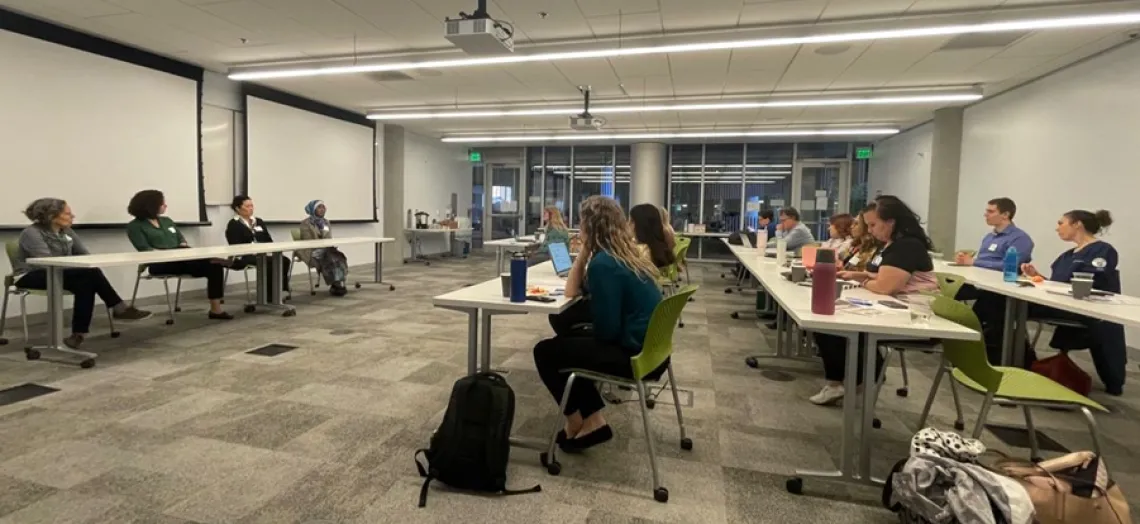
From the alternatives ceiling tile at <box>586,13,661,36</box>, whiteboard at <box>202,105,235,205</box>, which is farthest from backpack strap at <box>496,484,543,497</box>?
whiteboard at <box>202,105,235,205</box>

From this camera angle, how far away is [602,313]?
2.38 metres

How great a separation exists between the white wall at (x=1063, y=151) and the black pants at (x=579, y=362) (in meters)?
5.08

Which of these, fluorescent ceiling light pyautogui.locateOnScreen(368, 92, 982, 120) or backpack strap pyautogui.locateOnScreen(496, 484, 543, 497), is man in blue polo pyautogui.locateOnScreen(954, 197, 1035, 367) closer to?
fluorescent ceiling light pyautogui.locateOnScreen(368, 92, 982, 120)

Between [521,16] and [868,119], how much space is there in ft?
22.4

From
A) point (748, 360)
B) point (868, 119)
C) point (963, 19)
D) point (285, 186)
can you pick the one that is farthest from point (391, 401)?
point (868, 119)

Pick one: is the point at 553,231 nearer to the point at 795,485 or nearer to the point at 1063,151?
the point at 795,485

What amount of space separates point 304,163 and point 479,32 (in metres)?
5.59

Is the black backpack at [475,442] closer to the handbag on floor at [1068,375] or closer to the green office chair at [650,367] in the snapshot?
the green office chair at [650,367]

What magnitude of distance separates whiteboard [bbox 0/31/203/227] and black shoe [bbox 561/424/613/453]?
18.0 feet

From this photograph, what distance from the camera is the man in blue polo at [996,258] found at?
4.07 m

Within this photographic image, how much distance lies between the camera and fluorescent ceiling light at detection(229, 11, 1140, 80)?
4082 millimetres

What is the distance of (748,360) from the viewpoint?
4.19 metres

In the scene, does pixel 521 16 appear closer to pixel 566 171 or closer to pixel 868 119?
pixel 868 119

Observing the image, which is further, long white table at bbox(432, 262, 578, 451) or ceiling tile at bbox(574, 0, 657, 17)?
ceiling tile at bbox(574, 0, 657, 17)
